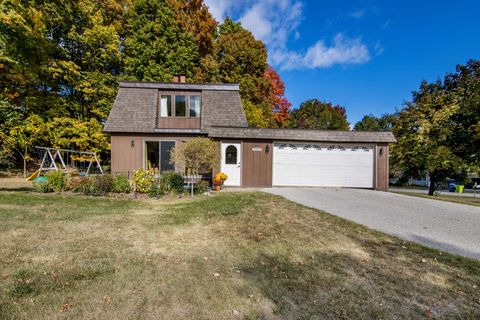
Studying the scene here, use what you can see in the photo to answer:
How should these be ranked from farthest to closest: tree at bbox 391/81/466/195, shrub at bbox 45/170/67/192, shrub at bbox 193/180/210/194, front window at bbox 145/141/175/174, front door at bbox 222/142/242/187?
tree at bbox 391/81/466/195 < front window at bbox 145/141/175/174 < front door at bbox 222/142/242/187 < shrub at bbox 193/180/210/194 < shrub at bbox 45/170/67/192

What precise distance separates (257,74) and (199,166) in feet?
55.7

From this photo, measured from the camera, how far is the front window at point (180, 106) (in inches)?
504

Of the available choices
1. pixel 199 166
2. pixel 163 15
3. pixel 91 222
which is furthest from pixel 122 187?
pixel 163 15

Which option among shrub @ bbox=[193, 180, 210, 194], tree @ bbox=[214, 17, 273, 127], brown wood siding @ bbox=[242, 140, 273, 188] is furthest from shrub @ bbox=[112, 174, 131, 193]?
tree @ bbox=[214, 17, 273, 127]

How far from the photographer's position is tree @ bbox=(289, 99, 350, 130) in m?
38.0

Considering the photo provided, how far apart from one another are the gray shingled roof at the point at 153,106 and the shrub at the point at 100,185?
3.93m

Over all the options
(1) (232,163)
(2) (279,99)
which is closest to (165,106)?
(1) (232,163)

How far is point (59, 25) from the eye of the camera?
671 inches

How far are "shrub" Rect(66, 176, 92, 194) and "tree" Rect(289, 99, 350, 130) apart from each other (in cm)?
3192

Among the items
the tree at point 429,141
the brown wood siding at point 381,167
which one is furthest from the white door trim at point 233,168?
the tree at point 429,141

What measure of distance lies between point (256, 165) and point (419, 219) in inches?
263

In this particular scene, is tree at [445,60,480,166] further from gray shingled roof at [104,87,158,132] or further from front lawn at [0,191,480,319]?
gray shingled roof at [104,87,158,132]

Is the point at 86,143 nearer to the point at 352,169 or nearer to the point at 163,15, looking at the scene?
the point at 163,15

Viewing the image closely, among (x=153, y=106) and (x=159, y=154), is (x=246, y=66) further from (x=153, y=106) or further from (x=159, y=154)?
(x=159, y=154)
